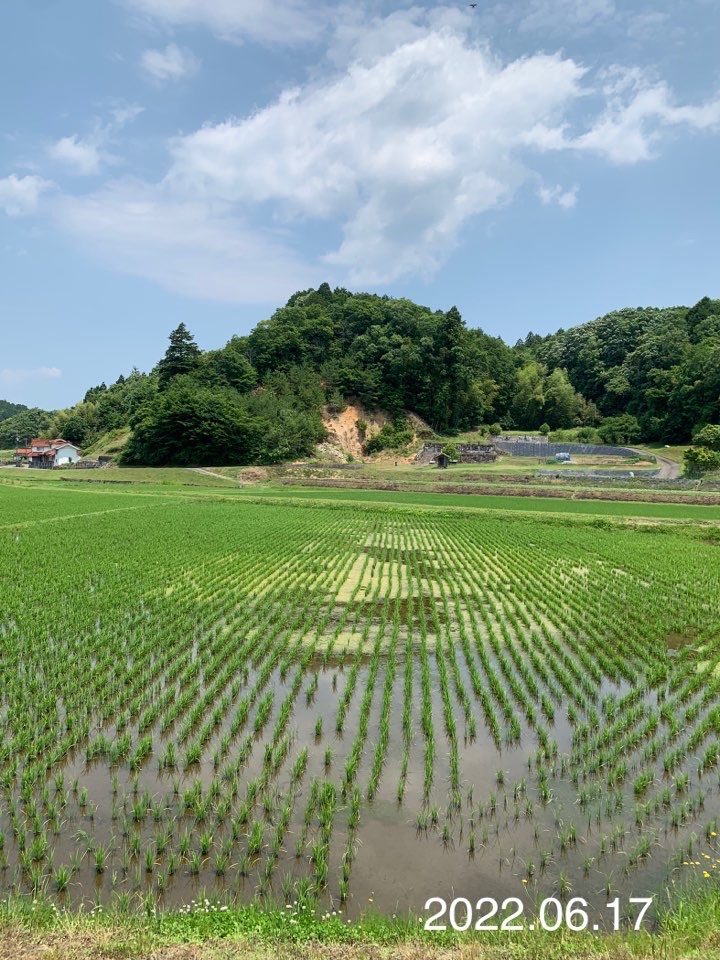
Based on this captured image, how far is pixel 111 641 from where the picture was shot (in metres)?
10.3

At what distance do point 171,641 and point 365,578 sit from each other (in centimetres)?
679

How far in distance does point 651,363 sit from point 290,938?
267ft

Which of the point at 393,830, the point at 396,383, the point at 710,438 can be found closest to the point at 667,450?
the point at 710,438

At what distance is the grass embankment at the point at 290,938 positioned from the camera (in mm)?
3951

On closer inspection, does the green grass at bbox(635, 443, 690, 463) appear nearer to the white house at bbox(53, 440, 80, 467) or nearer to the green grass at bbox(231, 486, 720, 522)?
the green grass at bbox(231, 486, 720, 522)

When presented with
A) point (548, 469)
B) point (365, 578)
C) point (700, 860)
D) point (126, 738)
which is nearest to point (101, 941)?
point (126, 738)

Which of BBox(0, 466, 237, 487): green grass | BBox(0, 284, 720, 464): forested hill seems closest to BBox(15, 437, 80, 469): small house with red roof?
BBox(0, 284, 720, 464): forested hill

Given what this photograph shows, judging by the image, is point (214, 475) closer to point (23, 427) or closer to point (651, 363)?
point (651, 363)

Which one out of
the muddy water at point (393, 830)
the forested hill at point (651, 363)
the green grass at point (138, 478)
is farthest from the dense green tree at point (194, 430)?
the muddy water at point (393, 830)

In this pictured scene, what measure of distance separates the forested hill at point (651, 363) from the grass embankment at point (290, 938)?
65774 mm

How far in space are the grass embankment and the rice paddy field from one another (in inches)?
13.2

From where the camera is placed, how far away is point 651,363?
74.2 metres

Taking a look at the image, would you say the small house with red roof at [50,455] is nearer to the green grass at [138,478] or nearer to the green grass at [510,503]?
the green grass at [138,478]

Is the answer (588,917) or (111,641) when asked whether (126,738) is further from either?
(588,917)
